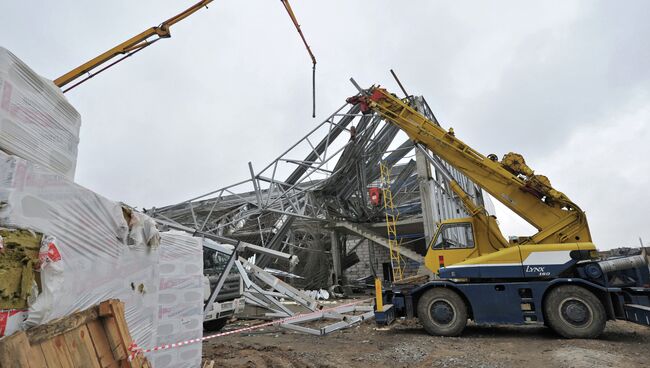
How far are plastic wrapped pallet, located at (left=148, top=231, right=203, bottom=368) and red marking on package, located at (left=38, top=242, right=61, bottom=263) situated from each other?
6.18 ft

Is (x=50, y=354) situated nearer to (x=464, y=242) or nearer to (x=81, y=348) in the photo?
(x=81, y=348)

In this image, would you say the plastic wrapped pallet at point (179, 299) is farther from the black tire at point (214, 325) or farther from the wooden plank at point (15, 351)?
the black tire at point (214, 325)

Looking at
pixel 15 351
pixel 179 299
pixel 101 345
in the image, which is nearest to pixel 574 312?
pixel 179 299

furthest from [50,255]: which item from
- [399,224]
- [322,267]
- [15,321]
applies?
[322,267]

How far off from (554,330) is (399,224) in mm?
10979

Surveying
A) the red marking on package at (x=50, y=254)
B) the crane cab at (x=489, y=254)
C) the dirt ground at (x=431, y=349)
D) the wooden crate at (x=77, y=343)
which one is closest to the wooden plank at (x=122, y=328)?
the wooden crate at (x=77, y=343)

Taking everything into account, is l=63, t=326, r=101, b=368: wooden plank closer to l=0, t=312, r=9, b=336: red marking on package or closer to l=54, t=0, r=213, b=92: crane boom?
l=0, t=312, r=9, b=336: red marking on package

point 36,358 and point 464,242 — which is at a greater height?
point 464,242

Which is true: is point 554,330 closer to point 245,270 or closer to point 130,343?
point 245,270

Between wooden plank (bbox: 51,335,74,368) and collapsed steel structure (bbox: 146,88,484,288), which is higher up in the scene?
collapsed steel structure (bbox: 146,88,484,288)

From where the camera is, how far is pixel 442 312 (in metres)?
7.99

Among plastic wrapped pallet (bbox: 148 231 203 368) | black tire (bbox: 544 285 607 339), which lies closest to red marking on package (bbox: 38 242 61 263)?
plastic wrapped pallet (bbox: 148 231 203 368)

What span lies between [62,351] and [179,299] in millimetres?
2239

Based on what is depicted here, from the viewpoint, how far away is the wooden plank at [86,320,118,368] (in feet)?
7.78
